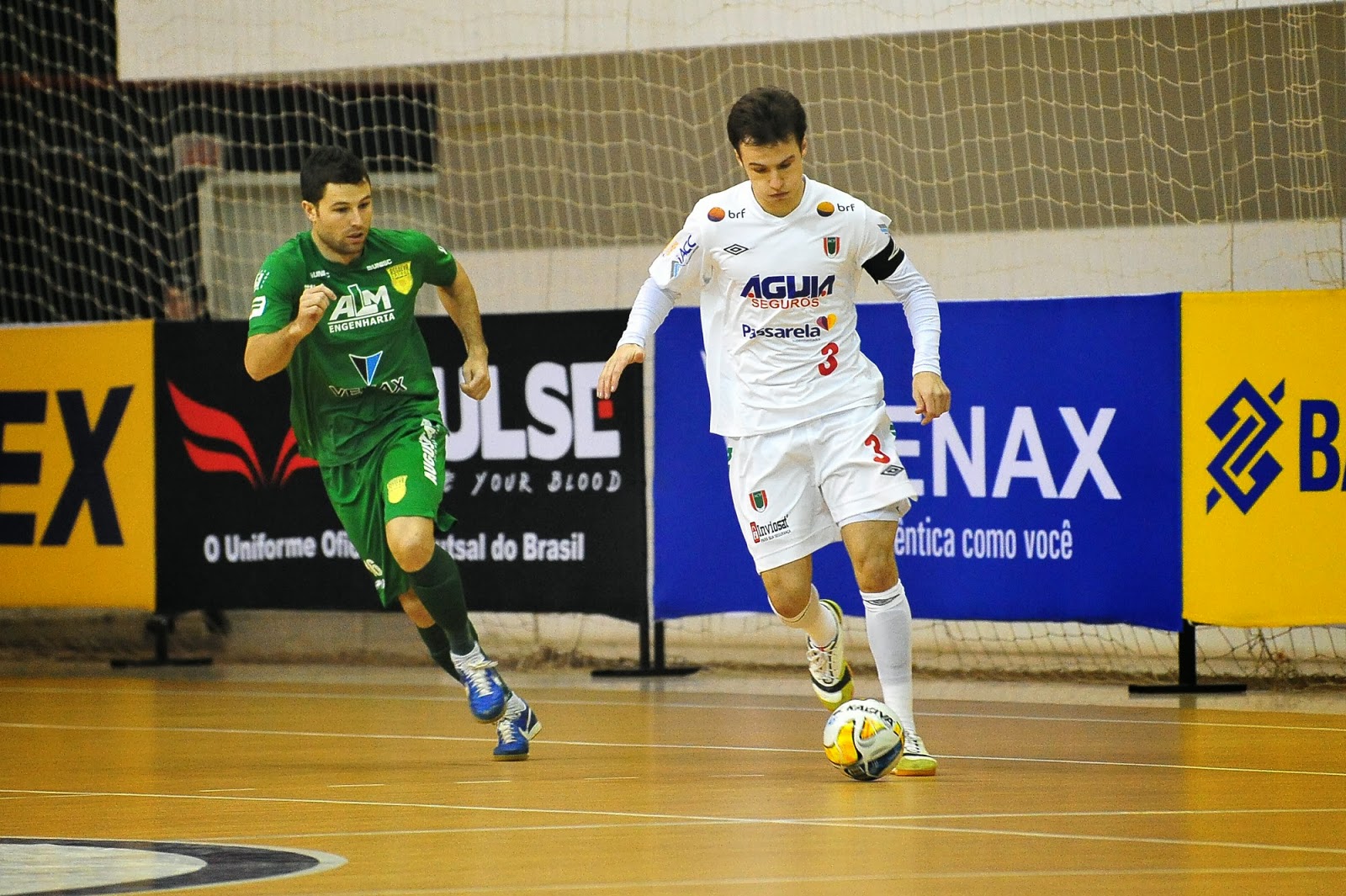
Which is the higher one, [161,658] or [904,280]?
[904,280]

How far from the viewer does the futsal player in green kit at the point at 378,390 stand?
6.77 metres

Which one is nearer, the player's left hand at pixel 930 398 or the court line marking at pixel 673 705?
the player's left hand at pixel 930 398

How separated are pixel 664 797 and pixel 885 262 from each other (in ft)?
6.14

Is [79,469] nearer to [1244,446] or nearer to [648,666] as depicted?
[648,666]

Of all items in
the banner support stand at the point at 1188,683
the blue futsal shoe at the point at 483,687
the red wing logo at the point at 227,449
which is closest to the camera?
the blue futsal shoe at the point at 483,687

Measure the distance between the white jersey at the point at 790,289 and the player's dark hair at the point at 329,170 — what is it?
3.57ft

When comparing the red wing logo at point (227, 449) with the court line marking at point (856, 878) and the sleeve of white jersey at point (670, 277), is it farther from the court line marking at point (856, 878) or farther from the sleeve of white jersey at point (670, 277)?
the court line marking at point (856, 878)

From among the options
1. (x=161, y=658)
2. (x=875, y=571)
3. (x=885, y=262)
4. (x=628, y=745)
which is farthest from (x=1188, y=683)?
(x=161, y=658)

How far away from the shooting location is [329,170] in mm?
6730

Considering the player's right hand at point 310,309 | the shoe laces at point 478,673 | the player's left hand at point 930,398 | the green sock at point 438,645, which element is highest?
the player's right hand at point 310,309

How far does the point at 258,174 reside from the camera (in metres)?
13.7

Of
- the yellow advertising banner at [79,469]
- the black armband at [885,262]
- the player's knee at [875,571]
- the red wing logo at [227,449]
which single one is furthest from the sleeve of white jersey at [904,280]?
Answer: the yellow advertising banner at [79,469]

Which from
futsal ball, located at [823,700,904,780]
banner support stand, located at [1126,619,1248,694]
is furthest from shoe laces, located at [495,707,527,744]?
banner support stand, located at [1126,619,1248,694]

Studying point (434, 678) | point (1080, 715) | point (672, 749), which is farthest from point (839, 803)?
point (434, 678)
